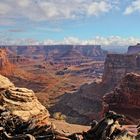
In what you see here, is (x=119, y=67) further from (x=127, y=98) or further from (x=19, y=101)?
(x=19, y=101)

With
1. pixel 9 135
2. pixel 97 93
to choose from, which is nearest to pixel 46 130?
pixel 9 135

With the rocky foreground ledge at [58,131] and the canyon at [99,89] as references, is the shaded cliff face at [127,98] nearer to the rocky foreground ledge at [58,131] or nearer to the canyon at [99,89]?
the canyon at [99,89]

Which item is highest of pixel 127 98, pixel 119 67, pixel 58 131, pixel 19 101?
pixel 58 131

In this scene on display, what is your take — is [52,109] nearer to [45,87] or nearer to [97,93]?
[97,93]

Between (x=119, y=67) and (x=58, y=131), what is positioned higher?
(x=58, y=131)

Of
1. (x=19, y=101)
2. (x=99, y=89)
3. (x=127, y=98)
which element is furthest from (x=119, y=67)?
(x=19, y=101)

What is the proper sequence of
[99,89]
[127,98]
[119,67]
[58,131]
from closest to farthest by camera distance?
[58,131] → [127,98] → [99,89] → [119,67]

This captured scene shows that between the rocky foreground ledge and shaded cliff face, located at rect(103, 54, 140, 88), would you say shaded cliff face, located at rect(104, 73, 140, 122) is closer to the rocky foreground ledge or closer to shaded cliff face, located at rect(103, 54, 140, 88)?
the rocky foreground ledge
